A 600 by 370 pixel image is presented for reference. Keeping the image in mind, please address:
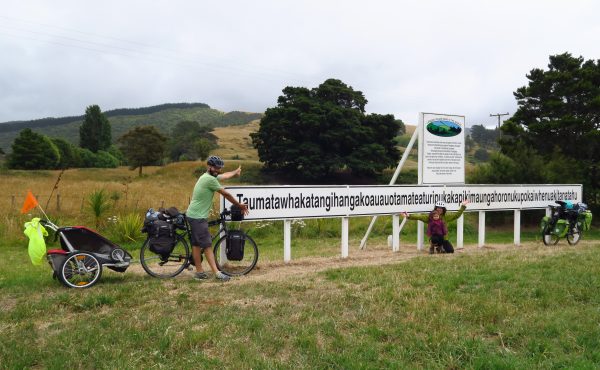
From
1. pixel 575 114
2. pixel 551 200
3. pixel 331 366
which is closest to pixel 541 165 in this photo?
pixel 575 114

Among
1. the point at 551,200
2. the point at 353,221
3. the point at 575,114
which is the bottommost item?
the point at 353,221

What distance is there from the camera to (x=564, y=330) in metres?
5.00

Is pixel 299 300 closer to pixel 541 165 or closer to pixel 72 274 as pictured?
pixel 72 274

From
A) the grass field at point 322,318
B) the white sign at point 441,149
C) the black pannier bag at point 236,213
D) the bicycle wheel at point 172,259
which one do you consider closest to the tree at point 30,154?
the grass field at point 322,318

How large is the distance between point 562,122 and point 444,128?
42.0 feet

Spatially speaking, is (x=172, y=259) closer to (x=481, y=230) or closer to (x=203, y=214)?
(x=203, y=214)

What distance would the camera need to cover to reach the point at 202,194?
7.63 meters

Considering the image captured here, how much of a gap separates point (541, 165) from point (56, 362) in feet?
64.5

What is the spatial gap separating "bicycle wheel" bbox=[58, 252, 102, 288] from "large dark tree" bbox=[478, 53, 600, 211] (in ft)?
57.7

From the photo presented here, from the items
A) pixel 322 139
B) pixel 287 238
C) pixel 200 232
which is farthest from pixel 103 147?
pixel 200 232

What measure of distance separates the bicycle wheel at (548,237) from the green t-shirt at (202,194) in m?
8.72

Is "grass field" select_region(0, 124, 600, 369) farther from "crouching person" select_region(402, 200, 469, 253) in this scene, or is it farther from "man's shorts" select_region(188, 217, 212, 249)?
"crouching person" select_region(402, 200, 469, 253)

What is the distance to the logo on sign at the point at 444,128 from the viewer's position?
11.9m

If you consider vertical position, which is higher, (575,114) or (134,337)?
(575,114)
